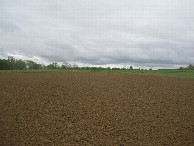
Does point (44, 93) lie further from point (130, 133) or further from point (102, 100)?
point (130, 133)

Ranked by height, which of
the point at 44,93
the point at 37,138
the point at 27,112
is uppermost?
the point at 44,93

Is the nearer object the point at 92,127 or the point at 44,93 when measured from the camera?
the point at 92,127

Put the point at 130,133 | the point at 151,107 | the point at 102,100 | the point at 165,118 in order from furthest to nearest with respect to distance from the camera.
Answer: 1. the point at 102,100
2. the point at 151,107
3. the point at 165,118
4. the point at 130,133

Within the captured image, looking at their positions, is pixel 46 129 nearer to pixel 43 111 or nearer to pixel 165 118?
pixel 43 111

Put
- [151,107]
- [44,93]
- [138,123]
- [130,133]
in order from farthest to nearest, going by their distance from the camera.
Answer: [44,93]
[151,107]
[138,123]
[130,133]

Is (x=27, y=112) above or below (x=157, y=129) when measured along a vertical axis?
above

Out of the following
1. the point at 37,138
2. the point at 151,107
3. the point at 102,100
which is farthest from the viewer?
the point at 102,100

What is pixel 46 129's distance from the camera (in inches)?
221

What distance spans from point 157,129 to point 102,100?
12.1 feet

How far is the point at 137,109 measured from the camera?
7.67m

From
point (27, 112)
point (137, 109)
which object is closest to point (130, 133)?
point (137, 109)

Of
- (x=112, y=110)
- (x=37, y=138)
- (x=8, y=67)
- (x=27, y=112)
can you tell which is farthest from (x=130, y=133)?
(x=8, y=67)

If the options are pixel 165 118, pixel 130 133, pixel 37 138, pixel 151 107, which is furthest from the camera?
pixel 151 107

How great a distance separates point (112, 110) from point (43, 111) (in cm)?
374
